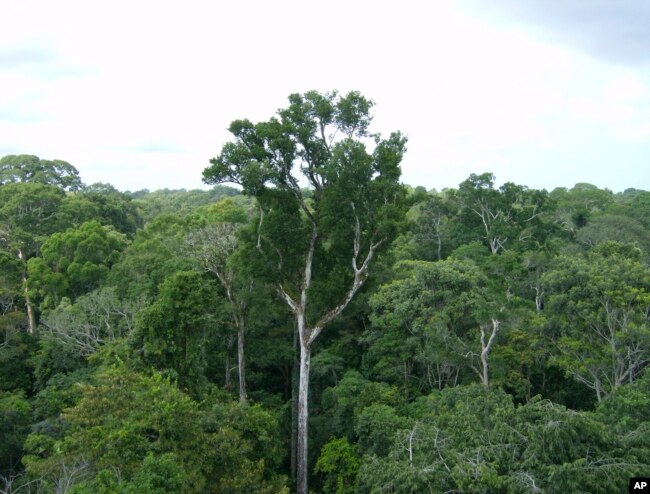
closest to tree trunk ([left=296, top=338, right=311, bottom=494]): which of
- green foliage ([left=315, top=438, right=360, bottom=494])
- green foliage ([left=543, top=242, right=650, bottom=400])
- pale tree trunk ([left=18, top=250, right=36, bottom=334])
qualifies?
green foliage ([left=315, top=438, right=360, bottom=494])

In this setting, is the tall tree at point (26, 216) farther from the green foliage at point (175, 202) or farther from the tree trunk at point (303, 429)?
the tree trunk at point (303, 429)

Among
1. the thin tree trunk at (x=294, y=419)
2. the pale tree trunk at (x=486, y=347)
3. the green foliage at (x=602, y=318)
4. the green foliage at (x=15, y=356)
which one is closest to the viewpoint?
the green foliage at (x=602, y=318)

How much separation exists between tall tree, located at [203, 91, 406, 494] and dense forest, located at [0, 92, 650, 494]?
6 cm

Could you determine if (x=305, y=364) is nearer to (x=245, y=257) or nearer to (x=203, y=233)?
(x=245, y=257)

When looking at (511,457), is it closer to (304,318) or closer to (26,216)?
(304,318)

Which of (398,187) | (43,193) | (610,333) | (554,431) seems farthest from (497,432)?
(43,193)

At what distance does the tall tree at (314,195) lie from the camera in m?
12.6

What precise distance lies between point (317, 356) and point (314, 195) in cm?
587

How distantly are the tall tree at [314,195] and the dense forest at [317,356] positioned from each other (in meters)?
0.06

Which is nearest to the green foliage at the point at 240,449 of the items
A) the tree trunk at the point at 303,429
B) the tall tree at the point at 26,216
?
the tree trunk at the point at 303,429

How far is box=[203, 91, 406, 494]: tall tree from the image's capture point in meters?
12.6

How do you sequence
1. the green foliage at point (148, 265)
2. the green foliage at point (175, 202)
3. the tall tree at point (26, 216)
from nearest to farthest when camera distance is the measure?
the green foliage at point (148, 265) → the tall tree at point (26, 216) → the green foliage at point (175, 202)

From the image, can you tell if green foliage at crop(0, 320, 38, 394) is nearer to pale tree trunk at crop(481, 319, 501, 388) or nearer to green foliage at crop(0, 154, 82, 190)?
pale tree trunk at crop(481, 319, 501, 388)

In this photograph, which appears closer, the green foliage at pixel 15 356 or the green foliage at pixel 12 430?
the green foliage at pixel 12 430
